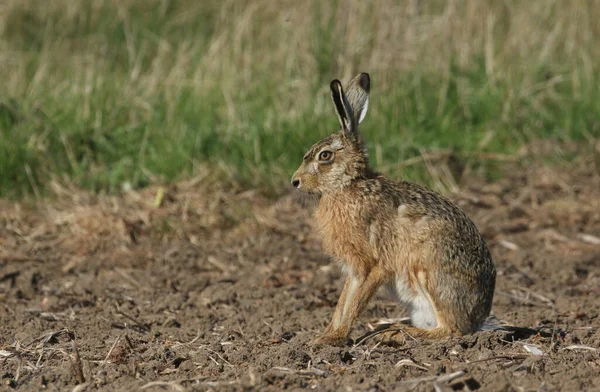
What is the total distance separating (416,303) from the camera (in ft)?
16.2

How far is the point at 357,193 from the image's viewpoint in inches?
202

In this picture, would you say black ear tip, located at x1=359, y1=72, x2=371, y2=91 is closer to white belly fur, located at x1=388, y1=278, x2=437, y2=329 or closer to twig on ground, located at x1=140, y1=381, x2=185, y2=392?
white belly fur, located at x1=388, y1=278, x2=437, y2=329

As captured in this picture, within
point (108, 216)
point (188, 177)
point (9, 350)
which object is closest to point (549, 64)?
point (188, 177)

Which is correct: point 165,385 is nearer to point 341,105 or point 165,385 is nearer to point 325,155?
point 325,155

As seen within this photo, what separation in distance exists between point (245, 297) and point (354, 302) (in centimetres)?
141

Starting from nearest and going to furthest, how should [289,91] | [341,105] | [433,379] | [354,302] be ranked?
[433,379], [354,302], [341,105], [289,91]

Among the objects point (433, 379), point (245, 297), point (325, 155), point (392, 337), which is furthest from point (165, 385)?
point (245, 297)

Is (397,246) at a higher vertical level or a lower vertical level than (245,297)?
higher

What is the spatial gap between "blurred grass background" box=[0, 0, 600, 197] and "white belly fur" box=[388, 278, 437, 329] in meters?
2.83

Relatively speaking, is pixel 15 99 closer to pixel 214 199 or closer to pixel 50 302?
pixel 214 199

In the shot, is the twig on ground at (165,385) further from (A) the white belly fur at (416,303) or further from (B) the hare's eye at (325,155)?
(B) the hare's eye at (325,155)

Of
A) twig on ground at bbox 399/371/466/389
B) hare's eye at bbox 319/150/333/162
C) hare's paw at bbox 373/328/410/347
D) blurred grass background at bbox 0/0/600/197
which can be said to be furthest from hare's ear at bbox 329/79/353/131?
blurred grass background at bbox 0/0/600/197

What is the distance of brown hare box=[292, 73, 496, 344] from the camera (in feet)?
15.8

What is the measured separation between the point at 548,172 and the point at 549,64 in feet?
5.47
